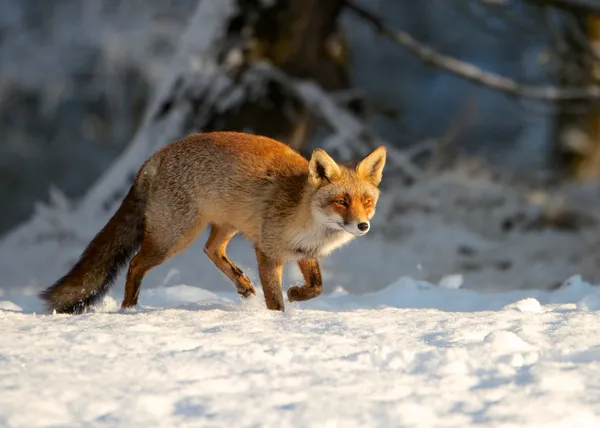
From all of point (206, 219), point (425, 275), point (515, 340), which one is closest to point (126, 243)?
point (206, 219)

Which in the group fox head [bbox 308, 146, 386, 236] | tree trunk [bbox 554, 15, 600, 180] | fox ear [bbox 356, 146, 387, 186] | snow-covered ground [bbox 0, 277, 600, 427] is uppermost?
tree trunk [bbox 554, 15, 600, 180]

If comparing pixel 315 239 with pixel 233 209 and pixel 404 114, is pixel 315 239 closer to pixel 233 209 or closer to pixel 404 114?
pixel 233 209

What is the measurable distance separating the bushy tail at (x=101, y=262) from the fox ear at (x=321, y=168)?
1218mm

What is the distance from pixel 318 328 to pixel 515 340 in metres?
0.96

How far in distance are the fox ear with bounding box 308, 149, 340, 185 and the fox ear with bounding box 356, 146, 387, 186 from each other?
187mm

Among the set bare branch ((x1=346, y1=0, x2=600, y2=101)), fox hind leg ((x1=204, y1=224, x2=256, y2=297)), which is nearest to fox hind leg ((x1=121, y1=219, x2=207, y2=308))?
fox hind leg ((x1=204, y1=224, x2=256, y2=297))

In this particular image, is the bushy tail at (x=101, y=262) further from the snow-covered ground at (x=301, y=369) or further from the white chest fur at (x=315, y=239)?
the white chest fur at (x=315, y=239)

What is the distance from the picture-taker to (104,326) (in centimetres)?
426

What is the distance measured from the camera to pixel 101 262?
5.71m

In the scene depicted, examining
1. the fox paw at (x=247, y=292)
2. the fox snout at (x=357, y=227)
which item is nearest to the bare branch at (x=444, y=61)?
the fox paw at (x=247, y=292)

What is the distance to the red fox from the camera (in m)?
5.45

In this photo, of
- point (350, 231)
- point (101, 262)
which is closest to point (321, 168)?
point (350, 231)

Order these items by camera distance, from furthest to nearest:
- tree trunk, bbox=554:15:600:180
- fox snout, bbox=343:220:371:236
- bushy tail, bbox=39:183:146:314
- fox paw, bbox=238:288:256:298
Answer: tree trunk, bbox=554:15:600:180
fox paw, bbox=238:288:256:298
bushy tail, bbox=39:183:146:314
fox snout, bbox=343:220:371:236

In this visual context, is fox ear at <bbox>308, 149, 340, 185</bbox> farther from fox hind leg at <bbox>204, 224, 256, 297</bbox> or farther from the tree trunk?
the tree trunk
